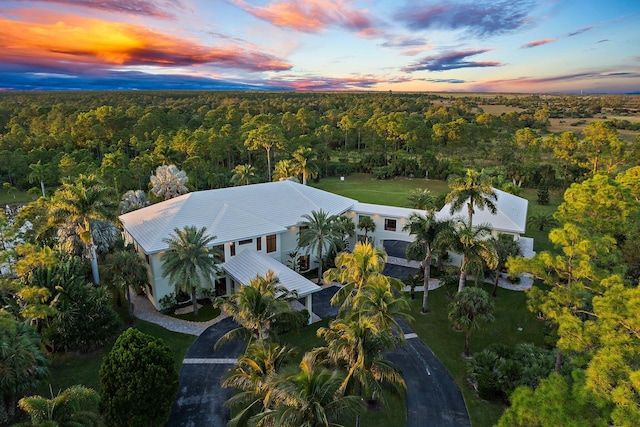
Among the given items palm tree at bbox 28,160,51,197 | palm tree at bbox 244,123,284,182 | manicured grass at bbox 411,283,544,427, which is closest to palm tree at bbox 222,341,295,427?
manicured grass at bbox 411,283,544,427

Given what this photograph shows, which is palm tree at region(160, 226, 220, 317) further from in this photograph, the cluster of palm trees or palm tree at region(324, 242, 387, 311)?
palm tree at region(324, 242, 387, 311)

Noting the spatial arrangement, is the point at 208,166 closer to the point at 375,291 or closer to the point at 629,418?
the point at 375,291

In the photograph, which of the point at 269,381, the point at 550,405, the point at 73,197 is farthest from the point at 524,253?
the point at 73,197

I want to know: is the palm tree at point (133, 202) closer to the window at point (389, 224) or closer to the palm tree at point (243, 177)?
the palm tree at point (243, 177)

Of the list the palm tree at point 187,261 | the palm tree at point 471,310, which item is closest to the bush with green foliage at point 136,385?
the palm tree at point 187,261

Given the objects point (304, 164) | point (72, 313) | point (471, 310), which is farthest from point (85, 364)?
point (304, 164)

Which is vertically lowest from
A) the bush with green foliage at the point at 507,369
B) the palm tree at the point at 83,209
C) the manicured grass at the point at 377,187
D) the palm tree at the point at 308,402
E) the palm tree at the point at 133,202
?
the manicured grass at the point at 377,187

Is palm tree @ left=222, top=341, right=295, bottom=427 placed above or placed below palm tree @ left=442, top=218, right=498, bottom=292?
below
